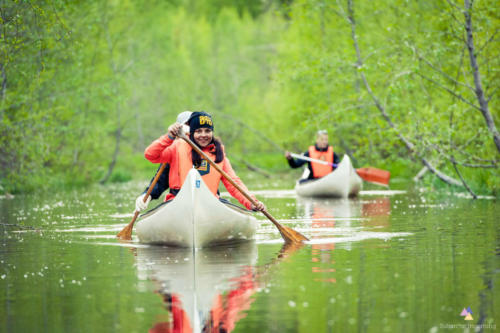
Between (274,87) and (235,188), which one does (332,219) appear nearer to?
A: (235,188)

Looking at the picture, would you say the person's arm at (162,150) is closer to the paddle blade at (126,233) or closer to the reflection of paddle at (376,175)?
the paddle blade at (126,233)

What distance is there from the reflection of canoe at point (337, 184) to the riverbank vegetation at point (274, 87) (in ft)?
1.69

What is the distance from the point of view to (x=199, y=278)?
7535 mm

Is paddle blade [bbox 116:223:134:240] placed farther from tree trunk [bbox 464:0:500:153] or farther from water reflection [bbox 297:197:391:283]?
tree trunk [bbox 464:0:500:153]

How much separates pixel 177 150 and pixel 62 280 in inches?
111

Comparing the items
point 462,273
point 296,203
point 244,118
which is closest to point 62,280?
point 462,273

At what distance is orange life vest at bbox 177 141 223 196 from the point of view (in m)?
10.0

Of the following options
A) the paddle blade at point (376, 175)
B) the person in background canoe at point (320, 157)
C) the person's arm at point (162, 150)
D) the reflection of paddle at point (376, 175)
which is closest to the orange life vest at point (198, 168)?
the person's arm at point (162, 150)

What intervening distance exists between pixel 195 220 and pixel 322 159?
10.5 meters

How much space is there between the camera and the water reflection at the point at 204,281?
18.7 ft

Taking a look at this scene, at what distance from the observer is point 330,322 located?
5582 millimetres

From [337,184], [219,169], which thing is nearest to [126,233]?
[219,169]

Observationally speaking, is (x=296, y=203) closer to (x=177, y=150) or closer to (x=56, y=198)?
(x=56, y=198)

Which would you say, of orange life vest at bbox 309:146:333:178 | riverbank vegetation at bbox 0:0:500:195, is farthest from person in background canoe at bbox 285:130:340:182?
riverbank vegetation at bbox 0:0:500:195
